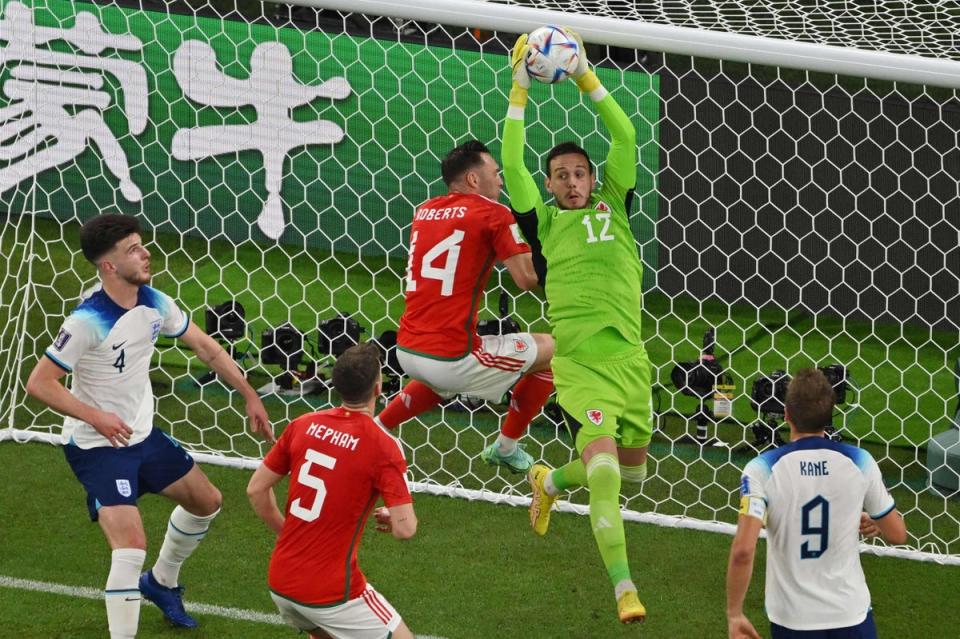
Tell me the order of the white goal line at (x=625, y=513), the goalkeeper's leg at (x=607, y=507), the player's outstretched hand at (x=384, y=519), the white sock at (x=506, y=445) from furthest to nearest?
the white goal line at (x=625, y=513), the white sock at (x=506, y=445), the goalkeeper's leg at (x=607, y=507), the player's outstretched hand at (x=384, y=519)

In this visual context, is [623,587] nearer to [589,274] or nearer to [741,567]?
[741,567]

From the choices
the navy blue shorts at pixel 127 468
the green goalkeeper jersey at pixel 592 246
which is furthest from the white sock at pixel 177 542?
the green goalkeeper jersey at pixel 592 246

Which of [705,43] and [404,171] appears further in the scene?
[404,171]

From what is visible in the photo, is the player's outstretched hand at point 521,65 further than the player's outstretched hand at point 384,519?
Yes

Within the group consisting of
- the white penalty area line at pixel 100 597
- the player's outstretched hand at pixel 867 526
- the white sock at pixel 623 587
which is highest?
the player's outstretched hand at pixel 867 526

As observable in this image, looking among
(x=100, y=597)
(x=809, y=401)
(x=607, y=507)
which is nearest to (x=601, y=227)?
(x=607, y=507)

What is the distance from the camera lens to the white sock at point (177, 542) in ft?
18.7

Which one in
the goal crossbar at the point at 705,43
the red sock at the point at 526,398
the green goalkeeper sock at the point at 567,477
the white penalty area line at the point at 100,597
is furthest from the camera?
the goal crossbar at the point at 705,43

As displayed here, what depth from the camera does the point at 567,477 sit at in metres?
5.86

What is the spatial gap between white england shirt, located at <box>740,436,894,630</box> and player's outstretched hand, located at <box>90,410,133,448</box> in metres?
2.43

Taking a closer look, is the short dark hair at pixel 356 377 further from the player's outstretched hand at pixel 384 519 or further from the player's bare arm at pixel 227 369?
the player's bare arm at pixel 227 369

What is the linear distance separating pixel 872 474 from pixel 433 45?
649 cm

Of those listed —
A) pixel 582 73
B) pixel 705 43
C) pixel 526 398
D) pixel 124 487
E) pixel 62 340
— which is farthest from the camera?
pixel 705 43

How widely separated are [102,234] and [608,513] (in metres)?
2.27
